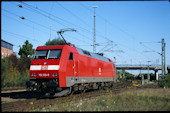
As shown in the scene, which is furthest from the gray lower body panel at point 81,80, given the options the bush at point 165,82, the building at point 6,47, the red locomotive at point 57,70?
the building at point 6,47

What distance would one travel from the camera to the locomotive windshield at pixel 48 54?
15.5 m

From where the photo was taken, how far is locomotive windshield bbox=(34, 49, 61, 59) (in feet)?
50.9

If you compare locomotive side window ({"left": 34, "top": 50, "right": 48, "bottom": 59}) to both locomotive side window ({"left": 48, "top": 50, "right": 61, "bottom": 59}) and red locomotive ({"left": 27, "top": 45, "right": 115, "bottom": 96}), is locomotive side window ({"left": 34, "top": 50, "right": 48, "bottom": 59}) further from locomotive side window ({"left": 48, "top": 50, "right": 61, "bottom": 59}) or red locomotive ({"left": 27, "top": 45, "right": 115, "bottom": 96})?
locomotive side window ({"left": 48, "top": 50, "right": 61, "bottom": 59})

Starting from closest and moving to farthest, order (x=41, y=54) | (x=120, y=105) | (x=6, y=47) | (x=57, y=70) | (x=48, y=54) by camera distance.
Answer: (x=120, y=105), (x=57, y=70), (x=48, y=54), (x=41, y=54), (x=6, y=47)

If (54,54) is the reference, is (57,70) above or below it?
below

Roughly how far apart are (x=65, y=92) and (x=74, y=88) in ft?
4.72

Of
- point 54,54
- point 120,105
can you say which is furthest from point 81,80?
point 120,105

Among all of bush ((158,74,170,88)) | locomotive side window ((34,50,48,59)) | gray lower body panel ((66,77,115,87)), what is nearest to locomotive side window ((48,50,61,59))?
locomotive side window ((34,50,48,59))

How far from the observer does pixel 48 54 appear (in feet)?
51.6

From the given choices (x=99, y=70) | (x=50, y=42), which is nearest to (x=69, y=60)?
(x=99, y=70)

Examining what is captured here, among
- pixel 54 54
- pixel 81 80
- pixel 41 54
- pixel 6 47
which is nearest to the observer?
pixel 54 54

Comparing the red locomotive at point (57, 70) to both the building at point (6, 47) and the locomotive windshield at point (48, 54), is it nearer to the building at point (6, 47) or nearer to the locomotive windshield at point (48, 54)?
the locomotive windshield at point (48, 54)

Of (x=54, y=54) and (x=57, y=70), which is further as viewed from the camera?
(x=54, y=54)

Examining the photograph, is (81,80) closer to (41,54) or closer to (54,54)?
(54,54)
